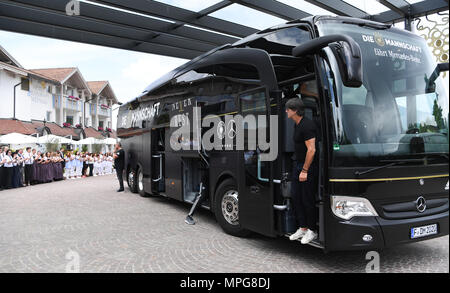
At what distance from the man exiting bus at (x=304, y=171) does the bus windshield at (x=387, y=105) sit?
0.42m

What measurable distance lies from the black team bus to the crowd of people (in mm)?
14077

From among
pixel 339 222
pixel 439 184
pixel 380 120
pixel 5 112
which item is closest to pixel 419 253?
pixel 439 184

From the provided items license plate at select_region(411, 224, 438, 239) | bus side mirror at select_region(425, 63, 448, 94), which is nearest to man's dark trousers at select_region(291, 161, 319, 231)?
license plate at select_region(411, 224, 438, 239)

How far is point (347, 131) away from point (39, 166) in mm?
18763

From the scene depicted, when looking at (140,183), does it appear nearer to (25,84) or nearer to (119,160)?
(119,160)

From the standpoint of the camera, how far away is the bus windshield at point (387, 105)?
14.7 feet

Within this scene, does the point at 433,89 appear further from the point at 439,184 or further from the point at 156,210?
the point at 156,210

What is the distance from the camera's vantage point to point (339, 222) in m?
4.44

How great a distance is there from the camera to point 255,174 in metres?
5.64

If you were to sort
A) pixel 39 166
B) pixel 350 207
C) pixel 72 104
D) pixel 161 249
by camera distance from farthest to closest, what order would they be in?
pixel 72 104
pixel 39 166
pixel 161 249
pixel 350 207

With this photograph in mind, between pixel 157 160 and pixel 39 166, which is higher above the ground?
pixel 157 160

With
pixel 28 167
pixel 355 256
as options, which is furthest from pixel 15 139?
pixel 355 256
